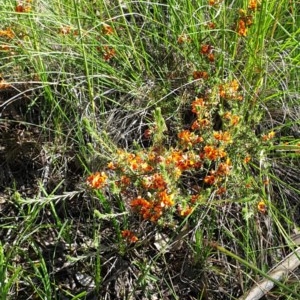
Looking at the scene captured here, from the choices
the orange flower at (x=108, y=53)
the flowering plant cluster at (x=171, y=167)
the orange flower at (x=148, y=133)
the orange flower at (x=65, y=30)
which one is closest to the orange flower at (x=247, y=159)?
the flowering plant cluster at (x=171, y=167)

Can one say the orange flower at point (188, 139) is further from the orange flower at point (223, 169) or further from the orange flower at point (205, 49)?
the orange flower at point (205, 49)

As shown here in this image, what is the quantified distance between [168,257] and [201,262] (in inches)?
4.7

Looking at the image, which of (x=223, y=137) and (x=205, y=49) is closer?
(x=223, y=137)

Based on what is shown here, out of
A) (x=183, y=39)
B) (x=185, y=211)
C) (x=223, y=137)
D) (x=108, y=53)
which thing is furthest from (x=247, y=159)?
(x=108, y=53)

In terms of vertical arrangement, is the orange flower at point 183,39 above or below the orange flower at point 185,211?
above

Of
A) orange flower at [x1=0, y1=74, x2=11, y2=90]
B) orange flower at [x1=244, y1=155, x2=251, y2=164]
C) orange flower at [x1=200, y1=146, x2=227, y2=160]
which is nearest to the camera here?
orange flower at [x1=200, y1=146, x2=227, y2=160]

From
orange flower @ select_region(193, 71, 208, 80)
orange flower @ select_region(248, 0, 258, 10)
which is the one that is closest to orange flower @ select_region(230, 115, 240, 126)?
orange flower @ select_region(193, 71, 208, 80)

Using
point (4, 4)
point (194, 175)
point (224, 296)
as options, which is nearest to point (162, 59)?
point (194, 175)

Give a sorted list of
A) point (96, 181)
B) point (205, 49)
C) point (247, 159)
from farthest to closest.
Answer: point (205, 49)
point (247, 159)
point (96, 181)

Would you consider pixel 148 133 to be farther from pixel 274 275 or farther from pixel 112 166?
pixel 274 275

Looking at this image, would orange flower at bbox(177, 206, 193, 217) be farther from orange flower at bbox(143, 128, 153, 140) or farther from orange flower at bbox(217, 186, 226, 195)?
orange flower at bbox(143, 128, 153, 140)

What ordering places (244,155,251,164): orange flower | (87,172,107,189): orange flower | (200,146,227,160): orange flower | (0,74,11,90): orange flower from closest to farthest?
1. (87,172,107,189): orange flower
2. (200,146,227,160): orange flower
3. (244,155,251,164): orange flower
4. (0,74,11,90): orange flower

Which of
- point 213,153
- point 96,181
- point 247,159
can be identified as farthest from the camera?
point 247,159

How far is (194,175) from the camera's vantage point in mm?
1865
